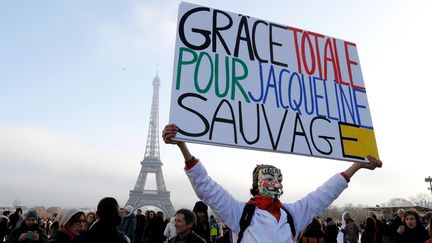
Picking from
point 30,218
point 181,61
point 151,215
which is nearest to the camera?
point 181,61

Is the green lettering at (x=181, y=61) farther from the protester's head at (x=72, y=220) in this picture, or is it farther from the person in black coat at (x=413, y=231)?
the person in black coat at (x=413, y=231)

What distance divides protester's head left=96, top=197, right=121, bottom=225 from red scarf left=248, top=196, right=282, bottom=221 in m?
1.43

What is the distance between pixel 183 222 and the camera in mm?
4012

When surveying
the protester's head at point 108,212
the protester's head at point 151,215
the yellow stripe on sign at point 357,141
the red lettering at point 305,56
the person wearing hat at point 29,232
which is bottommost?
the person wearing hat at point 29,232

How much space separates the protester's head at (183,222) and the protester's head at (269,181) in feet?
5.30

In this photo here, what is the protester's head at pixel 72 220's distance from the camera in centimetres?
382

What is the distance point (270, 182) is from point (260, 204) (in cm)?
17

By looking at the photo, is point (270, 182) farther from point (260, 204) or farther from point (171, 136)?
point (171, 136)

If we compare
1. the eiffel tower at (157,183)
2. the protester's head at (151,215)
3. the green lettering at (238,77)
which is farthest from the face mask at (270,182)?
the eiffel tower at (157,183)

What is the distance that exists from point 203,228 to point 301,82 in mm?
3489

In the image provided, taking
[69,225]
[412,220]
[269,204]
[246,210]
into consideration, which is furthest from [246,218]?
[412,220]

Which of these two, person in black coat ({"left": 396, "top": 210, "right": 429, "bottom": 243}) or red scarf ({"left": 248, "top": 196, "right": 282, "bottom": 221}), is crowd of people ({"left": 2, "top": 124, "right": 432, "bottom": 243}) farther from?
person in black coat ({"left": 396, "top": 210, "right": 429, "bottom": 243})

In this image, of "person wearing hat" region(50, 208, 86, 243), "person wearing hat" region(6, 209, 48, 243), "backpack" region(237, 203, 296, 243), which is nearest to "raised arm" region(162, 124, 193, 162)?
"backpack" region(237, 203, 296, 243)

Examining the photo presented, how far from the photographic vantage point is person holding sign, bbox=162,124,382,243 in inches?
92.4
